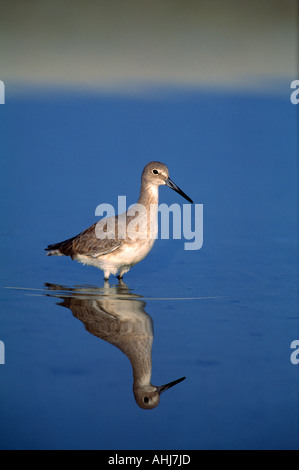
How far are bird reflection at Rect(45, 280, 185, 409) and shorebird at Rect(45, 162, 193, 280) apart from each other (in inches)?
12.1

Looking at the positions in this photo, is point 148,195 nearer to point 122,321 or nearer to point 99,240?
point 99,240

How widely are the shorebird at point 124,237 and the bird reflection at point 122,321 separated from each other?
0.31 metres

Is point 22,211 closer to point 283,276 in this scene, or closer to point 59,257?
point 59,257

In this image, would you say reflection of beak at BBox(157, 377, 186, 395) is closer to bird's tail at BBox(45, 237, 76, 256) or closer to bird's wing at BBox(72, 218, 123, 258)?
bird's wing at BBox(72, 218, 123, 258)

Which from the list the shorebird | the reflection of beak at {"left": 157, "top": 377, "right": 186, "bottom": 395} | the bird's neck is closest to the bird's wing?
the shorebird

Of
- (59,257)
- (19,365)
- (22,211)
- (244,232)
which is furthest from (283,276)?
(22,211)

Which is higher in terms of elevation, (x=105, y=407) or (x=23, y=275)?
(x=23, y=275)

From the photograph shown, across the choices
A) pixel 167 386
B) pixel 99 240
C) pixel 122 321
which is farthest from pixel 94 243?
pixel 167 386

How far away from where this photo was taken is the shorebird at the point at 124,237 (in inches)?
283

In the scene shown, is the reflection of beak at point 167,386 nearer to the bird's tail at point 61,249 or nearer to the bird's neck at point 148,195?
the bird's neck at point 148,195

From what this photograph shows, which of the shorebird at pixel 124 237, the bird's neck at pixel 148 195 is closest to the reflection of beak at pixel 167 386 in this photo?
the shorebird at pixel 124 237

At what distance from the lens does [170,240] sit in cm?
936

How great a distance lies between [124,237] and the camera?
7.23m

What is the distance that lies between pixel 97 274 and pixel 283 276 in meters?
2.11
